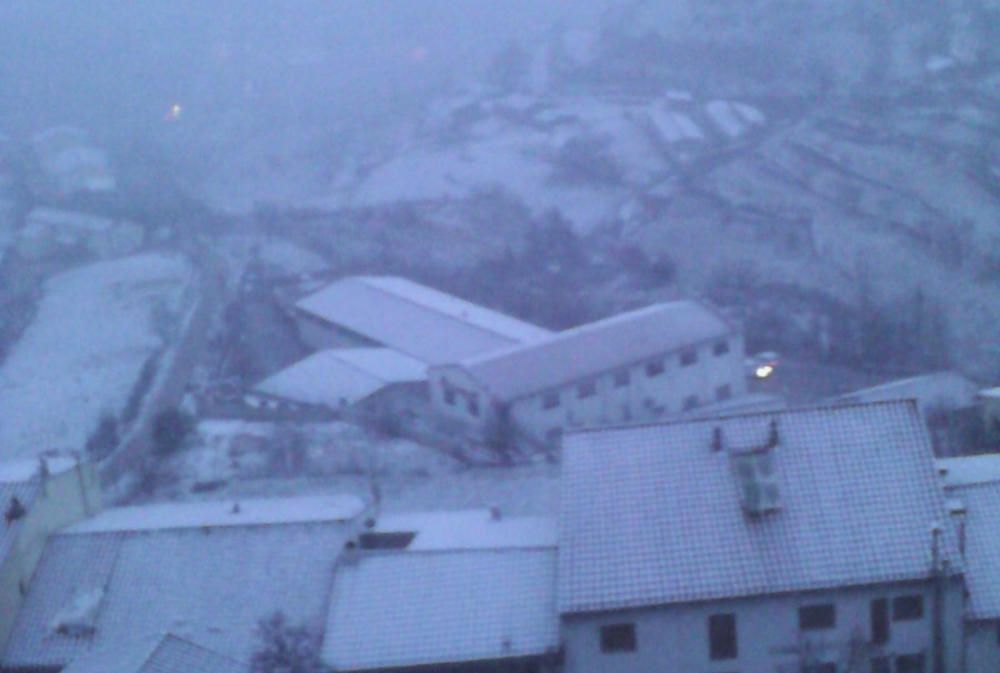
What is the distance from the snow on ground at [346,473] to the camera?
5047mm

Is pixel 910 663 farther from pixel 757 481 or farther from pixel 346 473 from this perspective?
pixel 346 473

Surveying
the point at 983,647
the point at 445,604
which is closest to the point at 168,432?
the point at 445,604

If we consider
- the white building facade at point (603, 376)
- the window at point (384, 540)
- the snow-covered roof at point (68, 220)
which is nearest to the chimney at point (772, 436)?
the window at point (384, 540)

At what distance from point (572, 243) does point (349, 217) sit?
2814 millimetres

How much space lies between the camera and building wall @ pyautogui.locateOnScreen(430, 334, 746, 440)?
5703 millimetres

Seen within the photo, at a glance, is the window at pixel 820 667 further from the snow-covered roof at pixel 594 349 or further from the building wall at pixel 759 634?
the snow-covered roof at pixel 594 349

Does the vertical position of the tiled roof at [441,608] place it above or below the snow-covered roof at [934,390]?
below

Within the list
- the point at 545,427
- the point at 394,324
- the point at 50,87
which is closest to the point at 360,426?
the point at 545,427

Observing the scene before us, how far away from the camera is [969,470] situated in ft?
11.7

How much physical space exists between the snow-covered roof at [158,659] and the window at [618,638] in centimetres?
91

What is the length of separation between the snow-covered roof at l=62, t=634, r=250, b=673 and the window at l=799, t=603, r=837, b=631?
1.40 m

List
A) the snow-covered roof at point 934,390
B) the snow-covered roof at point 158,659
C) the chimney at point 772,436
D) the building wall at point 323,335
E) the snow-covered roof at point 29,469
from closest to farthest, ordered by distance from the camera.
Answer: the snow-covered roof at point 158,659 → the chimney at point 772,436 → the snow-covered roof at point 29,469 → the snow-covered roof at point 934,390 → the building wall at point 323,335

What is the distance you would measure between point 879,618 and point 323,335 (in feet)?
17.0

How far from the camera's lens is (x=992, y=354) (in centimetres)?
683
